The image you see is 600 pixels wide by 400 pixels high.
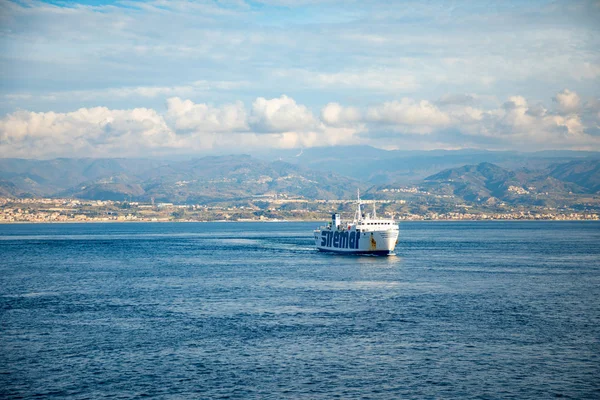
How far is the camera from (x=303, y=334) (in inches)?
2608

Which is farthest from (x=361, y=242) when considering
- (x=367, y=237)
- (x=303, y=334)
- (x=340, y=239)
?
(x=303, y=334)

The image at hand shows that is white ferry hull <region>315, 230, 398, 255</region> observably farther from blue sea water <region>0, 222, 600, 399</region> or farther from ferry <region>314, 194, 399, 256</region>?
blue sea water <region>0, 222, 600, 399</region>

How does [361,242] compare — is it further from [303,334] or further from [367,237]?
[303,334]

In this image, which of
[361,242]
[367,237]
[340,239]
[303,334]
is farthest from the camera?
[340,239]

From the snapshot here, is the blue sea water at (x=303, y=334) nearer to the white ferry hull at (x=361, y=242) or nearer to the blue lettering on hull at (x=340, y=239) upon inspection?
the white ferry hull at (x=361, y=242)

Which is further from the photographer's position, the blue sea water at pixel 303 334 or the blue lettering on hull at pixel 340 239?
the blue lettering on hull at pixel 340 239

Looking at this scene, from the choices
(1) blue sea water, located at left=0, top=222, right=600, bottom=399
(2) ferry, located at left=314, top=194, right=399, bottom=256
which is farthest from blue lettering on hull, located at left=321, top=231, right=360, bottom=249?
(1) blue sea water, located at left=0, top=222, right=600, bottom=399

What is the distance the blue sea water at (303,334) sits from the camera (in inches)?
1954

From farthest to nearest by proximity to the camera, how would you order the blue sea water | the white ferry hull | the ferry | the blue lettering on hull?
the blue lettering on hull, the ferry, the white ferry hull, the blue sea water

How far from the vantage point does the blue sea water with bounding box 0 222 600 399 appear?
49625mm

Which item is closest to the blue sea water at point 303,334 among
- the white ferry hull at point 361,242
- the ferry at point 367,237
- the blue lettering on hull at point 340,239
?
the white ferry hull at point 361,242

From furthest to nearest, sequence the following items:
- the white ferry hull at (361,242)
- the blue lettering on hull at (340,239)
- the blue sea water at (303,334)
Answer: the blue lettering on hull at (340,239), the white ferry hull at (361,242), the blue sea water at (303,334)

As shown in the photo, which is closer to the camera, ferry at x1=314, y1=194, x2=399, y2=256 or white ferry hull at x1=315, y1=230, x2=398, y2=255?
white ferry hull at x1=315, y1=230, x2=398, y2=255

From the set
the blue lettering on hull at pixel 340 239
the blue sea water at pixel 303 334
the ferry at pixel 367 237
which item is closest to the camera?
the blue sea water at pixel 303 334
